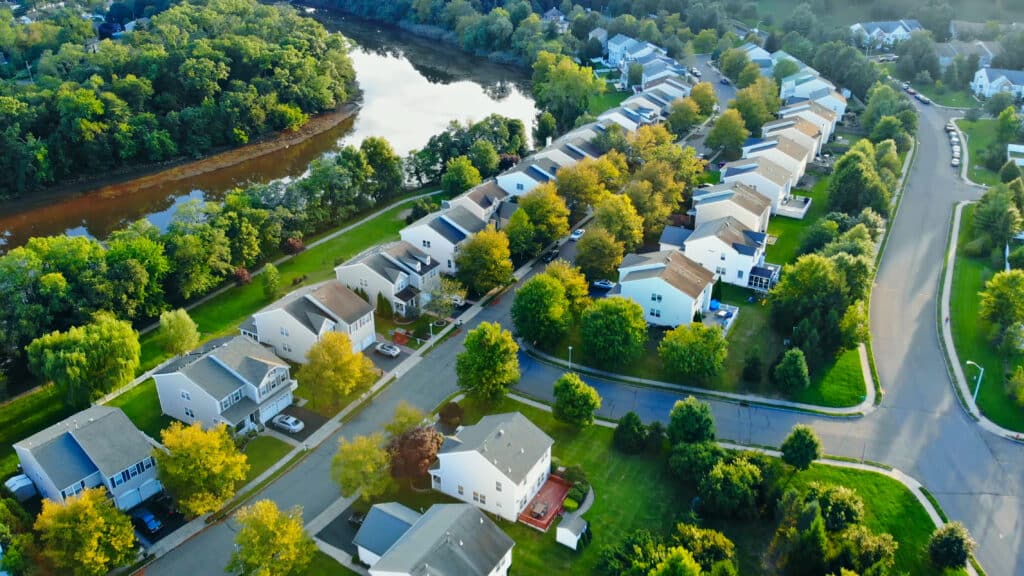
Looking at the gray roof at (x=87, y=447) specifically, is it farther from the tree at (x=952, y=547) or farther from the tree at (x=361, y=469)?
the tree at (x=952, y=547)

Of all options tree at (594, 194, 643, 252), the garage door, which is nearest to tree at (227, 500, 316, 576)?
the garage door

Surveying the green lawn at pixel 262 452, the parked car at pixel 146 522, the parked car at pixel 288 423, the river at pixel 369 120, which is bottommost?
the river at pixel 369 120

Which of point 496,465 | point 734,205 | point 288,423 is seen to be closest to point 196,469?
point 288,423

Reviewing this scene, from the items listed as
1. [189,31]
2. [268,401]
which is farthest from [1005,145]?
[189,31]

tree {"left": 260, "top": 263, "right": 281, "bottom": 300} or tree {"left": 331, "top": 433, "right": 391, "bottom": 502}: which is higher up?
tree {"left": 331, "top": 433, "right": 391, "bottom": 502}

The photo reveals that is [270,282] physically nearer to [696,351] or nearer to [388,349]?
[388,349]

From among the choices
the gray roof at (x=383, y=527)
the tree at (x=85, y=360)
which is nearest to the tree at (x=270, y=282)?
the tree at (x=85, y=360)

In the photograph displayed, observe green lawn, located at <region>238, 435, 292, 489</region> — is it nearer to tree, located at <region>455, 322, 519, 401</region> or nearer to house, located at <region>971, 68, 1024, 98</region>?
tree, located at <region>455, 322, 519, 401</region>

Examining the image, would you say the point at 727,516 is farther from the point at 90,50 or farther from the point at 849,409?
the point at 90,50
